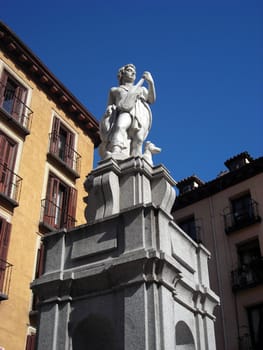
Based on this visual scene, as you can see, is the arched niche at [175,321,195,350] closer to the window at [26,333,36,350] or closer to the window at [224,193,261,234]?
the window at [26,333,36,350]

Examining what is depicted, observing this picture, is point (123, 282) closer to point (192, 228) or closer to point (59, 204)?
point (59, 204)

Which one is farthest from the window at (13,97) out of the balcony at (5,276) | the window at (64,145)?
the balcony at (5,276)

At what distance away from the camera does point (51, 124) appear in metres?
24.4

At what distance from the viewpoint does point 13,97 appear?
22.5 metres

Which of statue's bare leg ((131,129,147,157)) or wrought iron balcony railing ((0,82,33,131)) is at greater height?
wrought iron balcony railing ((0,82,33,131))

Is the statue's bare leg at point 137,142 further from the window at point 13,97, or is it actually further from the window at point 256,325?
the window at point 256,325

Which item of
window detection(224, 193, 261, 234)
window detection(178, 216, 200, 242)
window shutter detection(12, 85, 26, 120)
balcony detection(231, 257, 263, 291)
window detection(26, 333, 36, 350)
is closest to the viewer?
window detection(26, 333, 36, 350)

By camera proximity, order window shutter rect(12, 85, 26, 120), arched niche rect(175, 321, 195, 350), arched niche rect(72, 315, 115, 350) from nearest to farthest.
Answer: arched niche rect(72, 315, 115, 350) → arched niche rect(175, 321, 195, 350) → window shutter rect(12, 85, 26, 120)

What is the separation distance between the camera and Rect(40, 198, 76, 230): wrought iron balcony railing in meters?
21.4

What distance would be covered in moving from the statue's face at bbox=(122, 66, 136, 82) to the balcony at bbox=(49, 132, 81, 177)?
39.5 ft

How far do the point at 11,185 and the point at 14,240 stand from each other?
2.32m

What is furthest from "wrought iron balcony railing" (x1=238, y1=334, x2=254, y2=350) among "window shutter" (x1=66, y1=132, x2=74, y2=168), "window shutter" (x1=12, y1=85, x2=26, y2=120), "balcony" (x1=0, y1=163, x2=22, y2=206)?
"window shutter" (x1=12, y1=85, x2=26, y2=120)

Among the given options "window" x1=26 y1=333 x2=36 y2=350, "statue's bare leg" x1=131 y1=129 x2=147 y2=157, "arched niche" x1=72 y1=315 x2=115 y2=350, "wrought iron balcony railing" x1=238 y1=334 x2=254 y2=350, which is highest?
"statue's bare leg" x1=131 y1=129 x2=147 y2=157

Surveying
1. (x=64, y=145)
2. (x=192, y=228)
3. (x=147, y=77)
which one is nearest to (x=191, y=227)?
(x=192, y=228)
